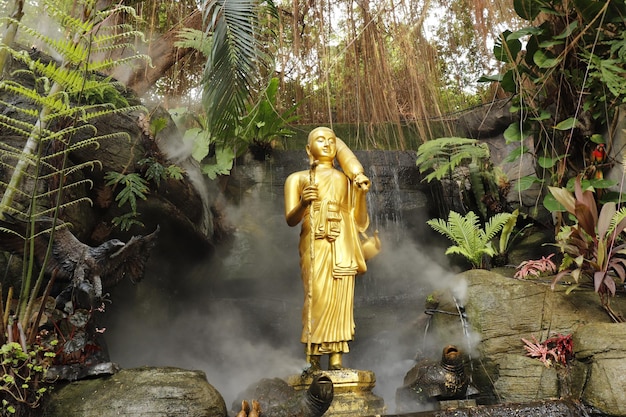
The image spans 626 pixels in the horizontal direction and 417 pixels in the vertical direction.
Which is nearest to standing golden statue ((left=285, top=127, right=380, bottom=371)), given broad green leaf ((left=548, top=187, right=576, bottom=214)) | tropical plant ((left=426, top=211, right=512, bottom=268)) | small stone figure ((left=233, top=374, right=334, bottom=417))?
small stone figure ((left=233, top=374, right=334, bottom=417))

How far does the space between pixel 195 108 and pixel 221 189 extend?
1155mm

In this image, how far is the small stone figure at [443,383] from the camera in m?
4.20

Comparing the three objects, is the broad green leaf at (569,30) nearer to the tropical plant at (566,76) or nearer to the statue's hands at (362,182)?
the tropical plant at (566,76)

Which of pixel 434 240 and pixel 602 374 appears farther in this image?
pixel 434 240

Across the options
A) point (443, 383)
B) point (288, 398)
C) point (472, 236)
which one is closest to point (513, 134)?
point (472, 236)

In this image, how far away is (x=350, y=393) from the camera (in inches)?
164

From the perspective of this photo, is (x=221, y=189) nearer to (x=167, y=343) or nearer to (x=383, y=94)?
(x=167, y=343)

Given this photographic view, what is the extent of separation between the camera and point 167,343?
6559 mm

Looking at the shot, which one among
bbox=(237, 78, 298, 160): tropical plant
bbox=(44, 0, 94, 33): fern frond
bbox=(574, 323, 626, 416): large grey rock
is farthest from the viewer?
bbox=(237, 78, 298, 160): tropical plant

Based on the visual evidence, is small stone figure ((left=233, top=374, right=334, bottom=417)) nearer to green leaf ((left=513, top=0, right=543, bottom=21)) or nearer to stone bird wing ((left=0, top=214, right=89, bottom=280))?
stone bird wing ((left=0, top=214, right=89, bottom=280))

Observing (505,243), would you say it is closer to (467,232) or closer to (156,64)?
(467,232)

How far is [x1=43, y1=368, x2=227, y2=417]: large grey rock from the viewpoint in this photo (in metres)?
3.41

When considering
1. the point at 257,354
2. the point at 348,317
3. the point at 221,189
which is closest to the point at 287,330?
the point at 257,354

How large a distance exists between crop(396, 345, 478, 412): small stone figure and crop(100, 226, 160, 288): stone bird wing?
2.43 m
